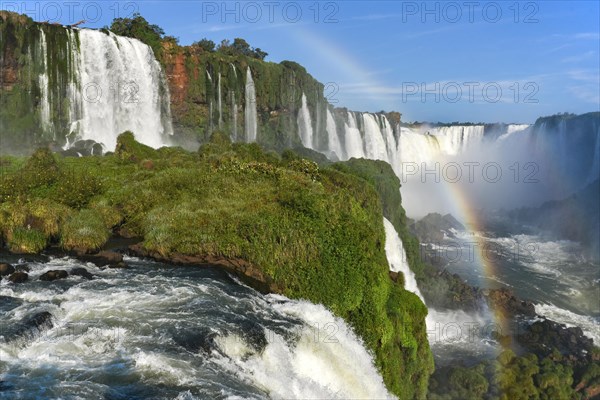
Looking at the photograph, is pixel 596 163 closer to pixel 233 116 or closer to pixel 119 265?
pixel 233 116

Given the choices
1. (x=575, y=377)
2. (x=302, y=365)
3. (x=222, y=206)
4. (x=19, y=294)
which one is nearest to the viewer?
(x=302, y=365)

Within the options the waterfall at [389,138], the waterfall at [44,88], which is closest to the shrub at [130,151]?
the waterfall at [44,88]

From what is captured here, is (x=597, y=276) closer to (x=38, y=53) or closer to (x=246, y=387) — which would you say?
(x=246, y=387)

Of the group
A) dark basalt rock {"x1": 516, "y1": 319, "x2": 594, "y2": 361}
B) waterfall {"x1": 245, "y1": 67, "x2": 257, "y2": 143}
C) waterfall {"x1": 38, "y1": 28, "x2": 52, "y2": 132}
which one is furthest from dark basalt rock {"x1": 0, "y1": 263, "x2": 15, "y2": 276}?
waterfall {"x1": 245, "y1": 67, "x2": 257, "y2": 143}

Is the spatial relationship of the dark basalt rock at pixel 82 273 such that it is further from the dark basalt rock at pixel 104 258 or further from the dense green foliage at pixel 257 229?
the dense green foliage at pixel 257 229

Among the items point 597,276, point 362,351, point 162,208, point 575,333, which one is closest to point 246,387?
point 362,351

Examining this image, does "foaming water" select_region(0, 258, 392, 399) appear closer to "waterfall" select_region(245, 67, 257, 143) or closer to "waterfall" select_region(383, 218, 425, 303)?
"waterfall" select_region(383, 218, 425, 303)

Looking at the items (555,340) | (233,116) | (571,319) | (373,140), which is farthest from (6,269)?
(373,140)
